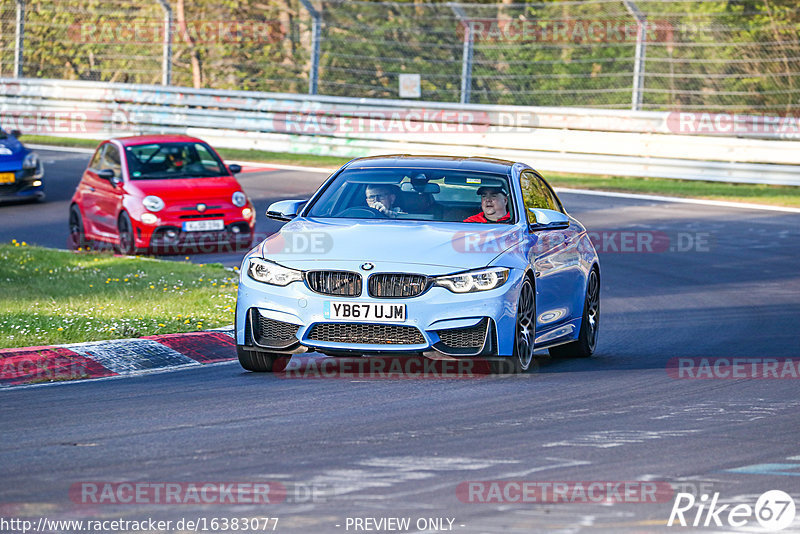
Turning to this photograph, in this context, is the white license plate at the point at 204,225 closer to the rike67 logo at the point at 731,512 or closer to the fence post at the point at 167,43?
the rike67 logo at the point at 731,512

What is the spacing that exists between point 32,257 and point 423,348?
860 centimetres

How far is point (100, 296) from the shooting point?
1318cm

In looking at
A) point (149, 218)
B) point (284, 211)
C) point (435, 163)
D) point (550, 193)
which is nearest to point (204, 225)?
point (149, 218)

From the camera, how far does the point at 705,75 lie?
26.3 meters

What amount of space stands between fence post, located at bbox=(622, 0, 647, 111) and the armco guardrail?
1.86ft

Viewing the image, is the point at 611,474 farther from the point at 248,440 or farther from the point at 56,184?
the point at 56,184

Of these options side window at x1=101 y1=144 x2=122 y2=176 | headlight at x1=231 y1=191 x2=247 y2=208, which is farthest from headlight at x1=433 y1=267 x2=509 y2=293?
side window at x1=101 y1=144 x2=122 y2=176

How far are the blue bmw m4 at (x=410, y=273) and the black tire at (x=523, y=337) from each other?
11 millimetres

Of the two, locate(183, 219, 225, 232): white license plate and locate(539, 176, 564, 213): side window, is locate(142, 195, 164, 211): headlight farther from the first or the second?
locate(539, 176, 564, 213): side window

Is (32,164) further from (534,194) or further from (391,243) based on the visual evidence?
(391,243)

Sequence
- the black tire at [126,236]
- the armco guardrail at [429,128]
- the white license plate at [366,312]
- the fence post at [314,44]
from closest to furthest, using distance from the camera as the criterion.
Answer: the white license plate at [366,312], the black tire at [126,236], the armco guardrail at [429,128], the fence post at [314,44]

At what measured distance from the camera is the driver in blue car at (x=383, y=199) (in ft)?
33.1

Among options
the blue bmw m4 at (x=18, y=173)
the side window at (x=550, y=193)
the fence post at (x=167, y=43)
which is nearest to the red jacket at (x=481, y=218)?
the side window at (x=550, y=193)

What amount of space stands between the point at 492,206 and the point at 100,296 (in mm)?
4692
